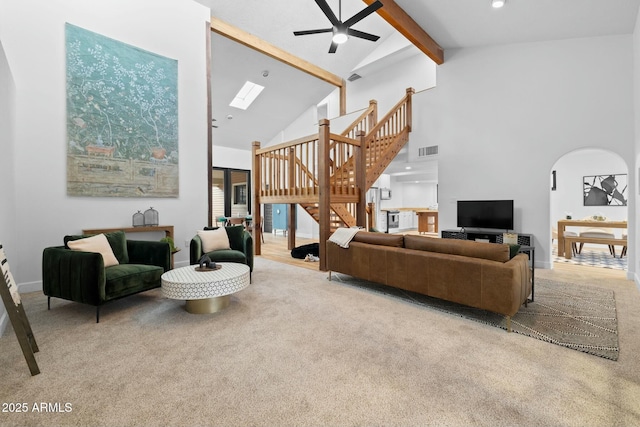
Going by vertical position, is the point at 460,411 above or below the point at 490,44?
below

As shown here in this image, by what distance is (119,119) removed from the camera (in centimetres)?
416

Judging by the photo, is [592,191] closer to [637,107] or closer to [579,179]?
[579,179]

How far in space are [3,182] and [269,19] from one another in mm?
5310

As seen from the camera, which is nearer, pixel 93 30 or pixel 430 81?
pixel 93 30

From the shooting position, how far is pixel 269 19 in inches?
239

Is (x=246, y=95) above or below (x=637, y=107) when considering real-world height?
above

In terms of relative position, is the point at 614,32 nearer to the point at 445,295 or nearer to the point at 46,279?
the point at 445,295

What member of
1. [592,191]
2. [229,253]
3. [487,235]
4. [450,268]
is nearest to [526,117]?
[487,235]

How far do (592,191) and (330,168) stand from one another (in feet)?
20.2

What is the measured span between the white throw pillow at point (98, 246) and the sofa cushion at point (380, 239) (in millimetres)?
2753

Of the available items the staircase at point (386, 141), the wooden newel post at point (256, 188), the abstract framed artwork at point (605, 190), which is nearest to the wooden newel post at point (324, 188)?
the staircase at point (386, 141)

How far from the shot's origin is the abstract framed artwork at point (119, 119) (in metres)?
3.85

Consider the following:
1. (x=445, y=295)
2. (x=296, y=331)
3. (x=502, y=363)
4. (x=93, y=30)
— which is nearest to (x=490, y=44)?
(x=445, y=295)

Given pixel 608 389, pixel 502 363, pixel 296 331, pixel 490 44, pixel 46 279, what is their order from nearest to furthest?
pixel 608 389 < pixel 502 363 < pixel 296 331 < pixel 46 279 < pixel 490 44
